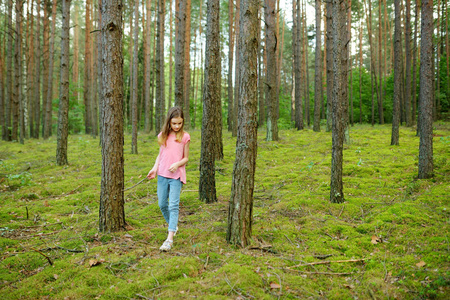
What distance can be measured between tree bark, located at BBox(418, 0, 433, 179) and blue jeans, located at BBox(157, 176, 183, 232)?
561cm

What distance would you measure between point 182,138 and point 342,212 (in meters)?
3.29

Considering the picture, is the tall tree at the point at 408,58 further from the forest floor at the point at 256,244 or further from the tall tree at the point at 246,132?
the tall tree at the point at 246,132

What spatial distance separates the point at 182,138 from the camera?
4270 millimetres

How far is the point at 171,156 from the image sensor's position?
419 cm

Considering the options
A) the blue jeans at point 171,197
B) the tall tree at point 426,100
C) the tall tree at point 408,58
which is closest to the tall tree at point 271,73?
the tall tree at point 426,100

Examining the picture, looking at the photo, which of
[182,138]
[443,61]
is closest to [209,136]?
[182,138]

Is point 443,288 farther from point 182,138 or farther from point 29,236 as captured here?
point 29,236

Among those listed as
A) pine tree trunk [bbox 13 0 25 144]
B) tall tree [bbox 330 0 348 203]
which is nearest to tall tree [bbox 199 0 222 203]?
tall tree [bbox 330 0 348 203]

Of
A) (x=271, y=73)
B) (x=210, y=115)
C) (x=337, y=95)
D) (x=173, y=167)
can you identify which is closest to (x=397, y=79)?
(x=271, y=73)

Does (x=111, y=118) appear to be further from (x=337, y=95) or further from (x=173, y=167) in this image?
(x=337, y=95)

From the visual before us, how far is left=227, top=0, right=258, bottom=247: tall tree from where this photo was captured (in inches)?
153

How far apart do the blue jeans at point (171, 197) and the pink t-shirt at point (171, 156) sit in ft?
0.28

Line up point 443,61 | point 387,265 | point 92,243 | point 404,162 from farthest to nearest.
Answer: point 443,61, point 404,162, point 92,243, point 387,265

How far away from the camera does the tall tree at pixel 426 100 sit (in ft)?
20.5
